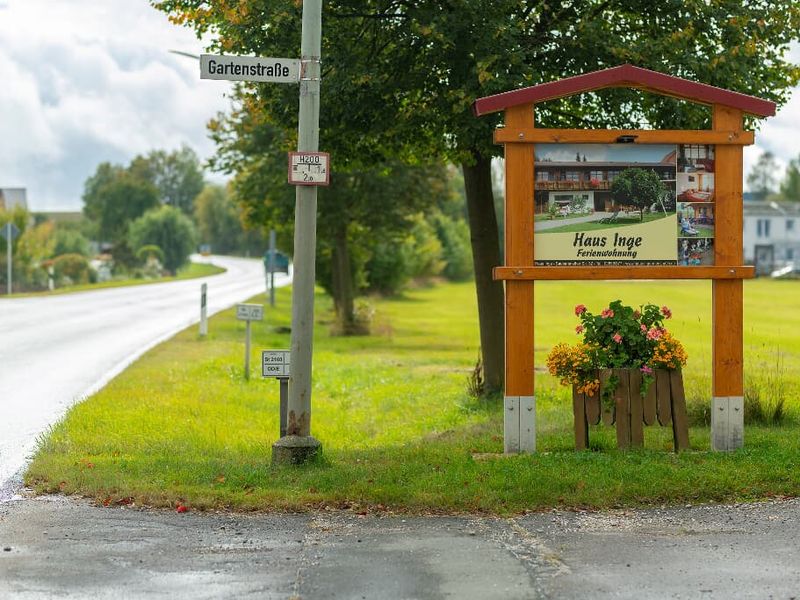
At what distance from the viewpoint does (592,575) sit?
6.58 metres

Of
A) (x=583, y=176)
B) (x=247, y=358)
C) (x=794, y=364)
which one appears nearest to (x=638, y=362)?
(x=583, y=176)

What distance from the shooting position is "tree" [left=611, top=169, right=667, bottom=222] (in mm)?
→ 10195

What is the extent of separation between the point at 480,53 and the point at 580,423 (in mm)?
4606

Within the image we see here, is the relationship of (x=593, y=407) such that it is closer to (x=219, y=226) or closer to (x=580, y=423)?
(x=580, y=423)

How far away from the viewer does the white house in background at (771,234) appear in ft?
396

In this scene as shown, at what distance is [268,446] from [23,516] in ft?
12.6

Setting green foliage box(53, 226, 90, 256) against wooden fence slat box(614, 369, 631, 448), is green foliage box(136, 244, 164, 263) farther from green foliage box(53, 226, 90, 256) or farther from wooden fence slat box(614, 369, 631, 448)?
wooden fence slat box(614, 369, 631, 448)

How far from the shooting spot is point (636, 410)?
401 inches

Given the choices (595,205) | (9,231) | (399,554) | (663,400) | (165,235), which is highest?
(165,235)

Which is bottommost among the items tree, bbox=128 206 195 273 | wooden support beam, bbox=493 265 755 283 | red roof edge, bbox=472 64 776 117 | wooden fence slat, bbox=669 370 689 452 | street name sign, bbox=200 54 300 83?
wooden fence slat, bbox=669 370 689 452

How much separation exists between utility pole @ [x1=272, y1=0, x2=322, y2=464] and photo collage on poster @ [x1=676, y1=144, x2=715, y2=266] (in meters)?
3.19

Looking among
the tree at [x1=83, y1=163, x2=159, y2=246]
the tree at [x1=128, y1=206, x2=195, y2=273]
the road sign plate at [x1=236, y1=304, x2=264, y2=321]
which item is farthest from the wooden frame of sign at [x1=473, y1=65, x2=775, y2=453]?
the tree at [x1=83, y1=163, x2=159, y2=246]

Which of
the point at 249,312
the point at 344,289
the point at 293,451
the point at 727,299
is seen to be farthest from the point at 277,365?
the point at 344,289

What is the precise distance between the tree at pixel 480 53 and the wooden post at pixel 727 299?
2.99 m
